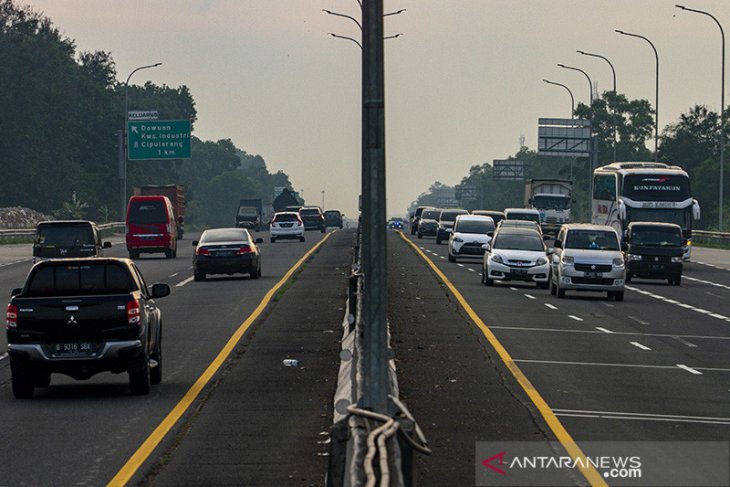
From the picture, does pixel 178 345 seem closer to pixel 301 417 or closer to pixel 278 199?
pixel 301 417

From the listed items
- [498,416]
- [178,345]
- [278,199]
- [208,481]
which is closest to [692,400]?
[498,416]

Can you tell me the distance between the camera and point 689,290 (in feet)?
141

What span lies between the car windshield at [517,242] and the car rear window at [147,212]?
811 inches

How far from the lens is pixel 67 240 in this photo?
42.7 meters

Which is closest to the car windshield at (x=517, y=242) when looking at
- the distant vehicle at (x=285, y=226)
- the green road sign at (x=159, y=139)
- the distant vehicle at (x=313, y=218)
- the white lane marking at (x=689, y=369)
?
the white lane marking at (x=689, y=369)

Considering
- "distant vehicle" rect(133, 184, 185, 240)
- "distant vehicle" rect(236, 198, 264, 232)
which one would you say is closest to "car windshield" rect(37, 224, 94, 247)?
"distant vehicle" rect(133, 184, 185, 240)

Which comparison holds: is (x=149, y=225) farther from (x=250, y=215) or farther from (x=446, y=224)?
(x=250, y=215)

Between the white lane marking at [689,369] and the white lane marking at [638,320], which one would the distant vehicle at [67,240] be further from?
the white lane marking at [689,369]

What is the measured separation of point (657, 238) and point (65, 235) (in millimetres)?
17211

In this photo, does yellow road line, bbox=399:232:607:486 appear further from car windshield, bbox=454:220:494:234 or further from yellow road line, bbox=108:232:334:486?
car windshield, bbox=454:220:494:234

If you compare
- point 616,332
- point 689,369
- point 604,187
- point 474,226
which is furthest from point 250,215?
point 689,369

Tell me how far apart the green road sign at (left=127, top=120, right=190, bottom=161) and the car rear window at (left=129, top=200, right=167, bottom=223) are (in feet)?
125

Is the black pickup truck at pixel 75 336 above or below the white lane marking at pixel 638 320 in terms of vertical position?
above

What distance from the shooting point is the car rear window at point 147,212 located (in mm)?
59219
